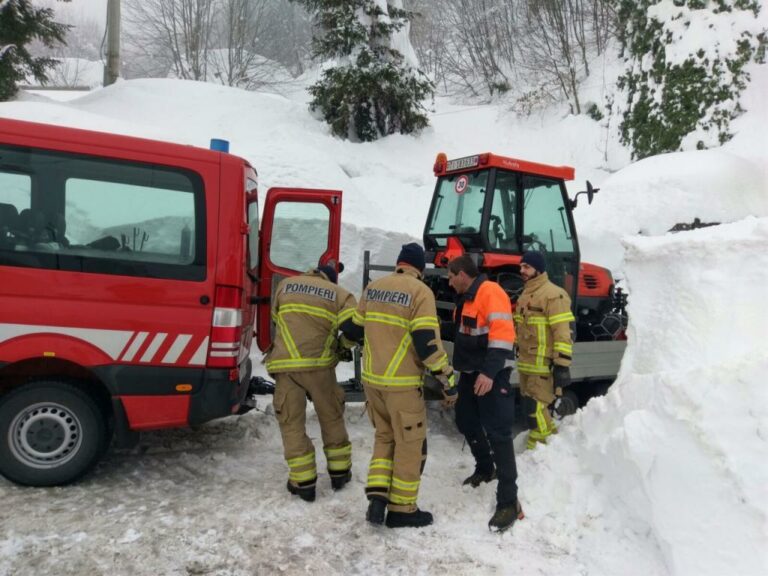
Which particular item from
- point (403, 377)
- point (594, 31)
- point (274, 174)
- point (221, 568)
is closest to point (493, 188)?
point (403, 377)

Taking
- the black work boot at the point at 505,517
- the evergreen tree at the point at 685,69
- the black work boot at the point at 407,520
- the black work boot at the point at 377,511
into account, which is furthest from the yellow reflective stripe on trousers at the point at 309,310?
the evergreen tree at the point at 685,69

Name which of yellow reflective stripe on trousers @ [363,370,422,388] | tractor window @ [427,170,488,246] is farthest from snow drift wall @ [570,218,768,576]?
tractor window @ [427,170,488,246]

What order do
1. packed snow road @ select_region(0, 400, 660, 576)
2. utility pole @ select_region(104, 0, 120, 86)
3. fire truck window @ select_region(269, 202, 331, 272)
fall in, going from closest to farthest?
packed snow road @ select_region(0, 400, 660, 576), fire truck window @ select_region(269, 202, 331, 272), utility pole @ select_region(104, 0, 120, 86)

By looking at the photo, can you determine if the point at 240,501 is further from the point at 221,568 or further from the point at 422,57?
the point at 422,57

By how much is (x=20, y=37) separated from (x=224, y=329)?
41.7ft

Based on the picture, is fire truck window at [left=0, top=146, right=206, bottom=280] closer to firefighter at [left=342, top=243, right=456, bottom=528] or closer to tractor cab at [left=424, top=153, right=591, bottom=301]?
firefighter at [left=342, top=243, right=456, bottom=528]

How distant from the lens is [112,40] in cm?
1586

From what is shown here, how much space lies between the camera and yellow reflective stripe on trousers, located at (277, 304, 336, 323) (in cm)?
396

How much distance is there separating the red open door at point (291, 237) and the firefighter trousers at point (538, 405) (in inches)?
82.4

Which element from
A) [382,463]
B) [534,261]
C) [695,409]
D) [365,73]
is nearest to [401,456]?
[382,463]

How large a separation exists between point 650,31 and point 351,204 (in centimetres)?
863

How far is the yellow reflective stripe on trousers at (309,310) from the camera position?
396 centimetres

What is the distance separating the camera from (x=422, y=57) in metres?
29.8

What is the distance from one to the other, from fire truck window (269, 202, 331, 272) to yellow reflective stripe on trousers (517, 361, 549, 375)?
84.9 inches
